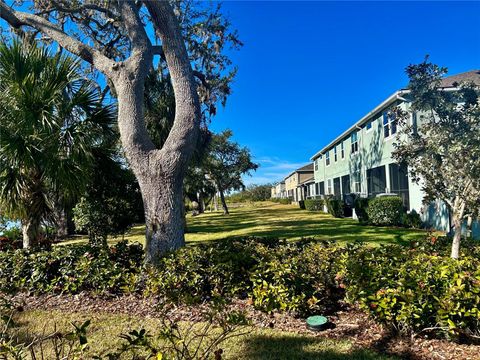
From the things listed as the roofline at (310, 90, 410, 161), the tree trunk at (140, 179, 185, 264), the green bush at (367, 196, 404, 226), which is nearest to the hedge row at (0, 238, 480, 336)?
the tree trunk at (140, 179, 185, 264)

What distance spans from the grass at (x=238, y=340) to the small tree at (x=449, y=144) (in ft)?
8.75

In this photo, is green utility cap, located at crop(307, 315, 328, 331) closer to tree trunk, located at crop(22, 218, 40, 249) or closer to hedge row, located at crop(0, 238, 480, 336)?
hedge row, located at crop(0, 238, 480, 336)

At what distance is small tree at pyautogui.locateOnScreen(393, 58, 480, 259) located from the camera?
4684 mm

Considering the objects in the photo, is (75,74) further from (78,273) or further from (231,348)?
(231,348)

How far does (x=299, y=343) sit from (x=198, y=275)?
1827 millimetres

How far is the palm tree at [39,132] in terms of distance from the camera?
20.5 feet

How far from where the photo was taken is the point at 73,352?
1.79m

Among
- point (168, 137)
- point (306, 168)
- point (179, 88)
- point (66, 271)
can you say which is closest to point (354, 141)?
point (179, 88)

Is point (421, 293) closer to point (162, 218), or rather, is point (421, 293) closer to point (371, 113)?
point (162, 218)

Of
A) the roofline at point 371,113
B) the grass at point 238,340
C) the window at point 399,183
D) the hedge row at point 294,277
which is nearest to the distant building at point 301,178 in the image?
the roofline at point 371,113

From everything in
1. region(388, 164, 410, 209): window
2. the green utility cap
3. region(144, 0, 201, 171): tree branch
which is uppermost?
region(144, 0, 201, 171): tree branch

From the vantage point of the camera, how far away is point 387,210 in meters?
14.7

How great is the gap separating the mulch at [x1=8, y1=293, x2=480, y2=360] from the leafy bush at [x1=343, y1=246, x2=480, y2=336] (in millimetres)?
163

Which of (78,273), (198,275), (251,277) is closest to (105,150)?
(78,273)
